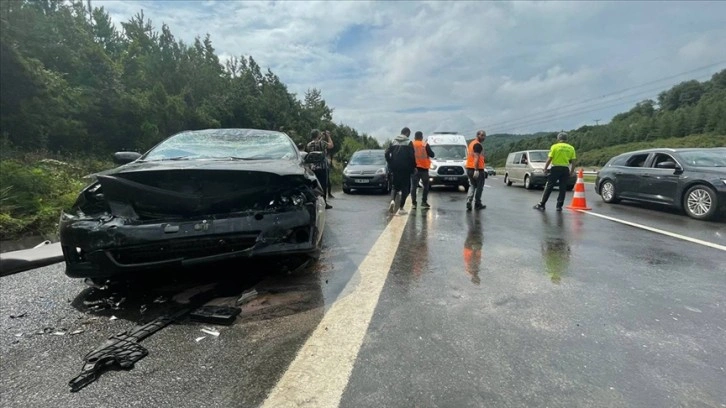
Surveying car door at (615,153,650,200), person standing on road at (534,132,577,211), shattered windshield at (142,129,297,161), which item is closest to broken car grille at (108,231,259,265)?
shattered windshield at (142,129,297,161)

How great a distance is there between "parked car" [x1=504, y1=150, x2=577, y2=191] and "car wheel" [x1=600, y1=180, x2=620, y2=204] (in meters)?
3.59

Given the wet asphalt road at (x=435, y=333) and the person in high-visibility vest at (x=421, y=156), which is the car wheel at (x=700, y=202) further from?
the person in high-visibility vest at (x=421, y=156)

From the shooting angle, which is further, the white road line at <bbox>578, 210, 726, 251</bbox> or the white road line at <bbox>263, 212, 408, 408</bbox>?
the white road line at <bbox>578, 210, 726, 251</bbox>

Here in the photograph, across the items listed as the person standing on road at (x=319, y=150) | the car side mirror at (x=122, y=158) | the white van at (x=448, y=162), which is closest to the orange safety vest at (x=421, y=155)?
the person standing on road at (x=319, y=150)

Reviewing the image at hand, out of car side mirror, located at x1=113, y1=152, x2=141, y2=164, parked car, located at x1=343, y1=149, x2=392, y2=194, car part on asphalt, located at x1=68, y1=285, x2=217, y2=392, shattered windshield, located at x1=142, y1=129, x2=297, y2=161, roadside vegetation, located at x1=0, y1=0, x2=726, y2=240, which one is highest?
roadside vegetation, located at x1=0, y1=0, x2=726, y2=240

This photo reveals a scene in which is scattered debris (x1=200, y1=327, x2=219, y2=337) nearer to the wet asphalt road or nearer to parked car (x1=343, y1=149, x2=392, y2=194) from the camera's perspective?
the wet asphalt road

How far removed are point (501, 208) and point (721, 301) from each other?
243 inches

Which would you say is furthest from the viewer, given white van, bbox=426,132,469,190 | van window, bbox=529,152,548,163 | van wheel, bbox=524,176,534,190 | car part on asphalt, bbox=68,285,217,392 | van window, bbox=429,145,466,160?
van window, bbox=529,152,548,163

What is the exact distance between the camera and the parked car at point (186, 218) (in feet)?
10.1

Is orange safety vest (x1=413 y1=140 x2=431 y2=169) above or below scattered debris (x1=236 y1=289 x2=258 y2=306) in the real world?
above

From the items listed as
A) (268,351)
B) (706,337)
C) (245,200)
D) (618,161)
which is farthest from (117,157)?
(618,161)

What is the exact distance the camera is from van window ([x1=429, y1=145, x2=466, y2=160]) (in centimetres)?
1453

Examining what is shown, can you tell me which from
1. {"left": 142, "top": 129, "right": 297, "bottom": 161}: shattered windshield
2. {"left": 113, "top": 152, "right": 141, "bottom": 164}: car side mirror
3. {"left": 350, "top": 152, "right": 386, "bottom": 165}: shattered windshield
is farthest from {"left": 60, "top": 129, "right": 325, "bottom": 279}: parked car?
{"left": 350, "top": 152, "right": 386, "bottom": 165}: shattered windshield

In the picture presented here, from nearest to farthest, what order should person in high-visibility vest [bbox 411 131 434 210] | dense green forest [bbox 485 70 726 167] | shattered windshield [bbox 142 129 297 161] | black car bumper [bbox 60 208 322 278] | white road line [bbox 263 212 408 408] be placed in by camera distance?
white road line [bbox 263 212 408 408] < black car bumper [bbox 60 208 322 278] < shattered windshield [bbox 142 129 297 161] < person in high-visibility vest [bbox 411 131 434 210] < dense green forest [bbox 485 70 726 167]
